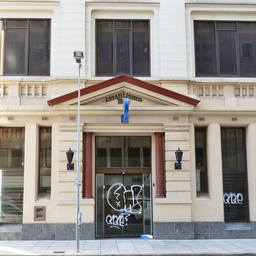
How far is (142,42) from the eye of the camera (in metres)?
16.3

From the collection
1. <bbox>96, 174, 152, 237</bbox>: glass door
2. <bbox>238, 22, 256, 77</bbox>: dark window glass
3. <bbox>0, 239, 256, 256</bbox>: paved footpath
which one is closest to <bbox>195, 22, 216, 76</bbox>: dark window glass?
Result: <bbox>238, 22, 256, 77</bbox>: dark window glass

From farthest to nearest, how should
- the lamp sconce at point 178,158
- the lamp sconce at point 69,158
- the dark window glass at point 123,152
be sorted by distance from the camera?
the dark window glass at point 123,152
the lamp sconce at point 178,158
the lamp sconce at point 69,158

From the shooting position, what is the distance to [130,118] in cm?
1527

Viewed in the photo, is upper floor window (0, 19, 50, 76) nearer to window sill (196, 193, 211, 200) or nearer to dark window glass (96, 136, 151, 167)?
dark window glass (96, 136, 151, 167)

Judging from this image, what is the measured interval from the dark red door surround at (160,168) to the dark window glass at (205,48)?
3.50 meters

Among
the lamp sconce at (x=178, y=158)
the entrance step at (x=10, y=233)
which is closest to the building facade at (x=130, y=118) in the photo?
the entrance step at (x=10, y=233)

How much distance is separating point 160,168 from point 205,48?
580 cm

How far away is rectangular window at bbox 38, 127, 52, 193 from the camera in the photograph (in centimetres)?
1543

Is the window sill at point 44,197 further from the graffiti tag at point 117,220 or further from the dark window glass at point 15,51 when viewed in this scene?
the dark window glass at point 15,51

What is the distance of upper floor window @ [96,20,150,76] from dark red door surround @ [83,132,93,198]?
10.1ft

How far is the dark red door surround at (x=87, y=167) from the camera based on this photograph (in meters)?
14.9

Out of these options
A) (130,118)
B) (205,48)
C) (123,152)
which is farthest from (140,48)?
(123,152)

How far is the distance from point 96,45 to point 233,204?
29.9ft

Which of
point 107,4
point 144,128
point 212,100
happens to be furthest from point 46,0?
point 212,100
